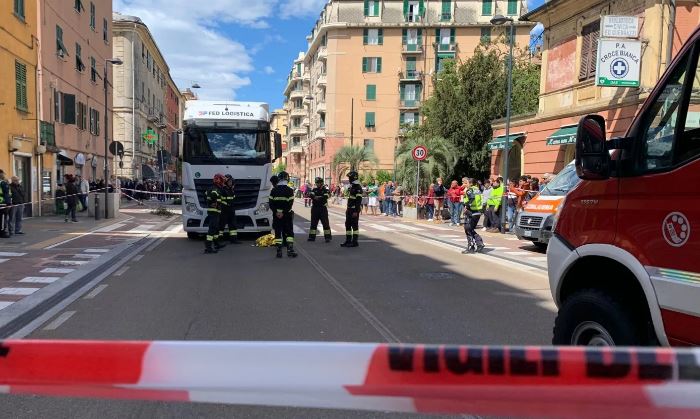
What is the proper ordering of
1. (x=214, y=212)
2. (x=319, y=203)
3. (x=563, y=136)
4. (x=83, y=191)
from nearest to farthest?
(x=214, y=212), (x=319, y=203), (x=563, y=136), (x=83, y=191)

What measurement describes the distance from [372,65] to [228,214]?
52413 mm

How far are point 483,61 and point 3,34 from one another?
25.9m

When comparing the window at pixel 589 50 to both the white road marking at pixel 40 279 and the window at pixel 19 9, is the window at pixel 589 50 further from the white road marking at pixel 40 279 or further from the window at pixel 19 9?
the window at pixel 19 9

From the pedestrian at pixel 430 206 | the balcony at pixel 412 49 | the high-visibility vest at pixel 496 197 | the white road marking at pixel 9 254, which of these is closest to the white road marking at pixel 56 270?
the white road marking at pixel 9 254

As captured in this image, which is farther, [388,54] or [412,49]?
[388,54]

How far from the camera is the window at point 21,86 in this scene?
63.5 ft

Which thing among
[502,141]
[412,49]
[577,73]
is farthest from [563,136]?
[412,49]

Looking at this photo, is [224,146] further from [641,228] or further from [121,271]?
[641,228]

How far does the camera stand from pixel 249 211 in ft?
44.9

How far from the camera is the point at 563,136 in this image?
19.2 meters

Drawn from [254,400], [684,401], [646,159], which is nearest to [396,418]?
[254,400]

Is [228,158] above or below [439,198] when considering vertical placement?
above

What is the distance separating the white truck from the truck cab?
1060 cm

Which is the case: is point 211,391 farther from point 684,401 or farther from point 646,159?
point 646,159
